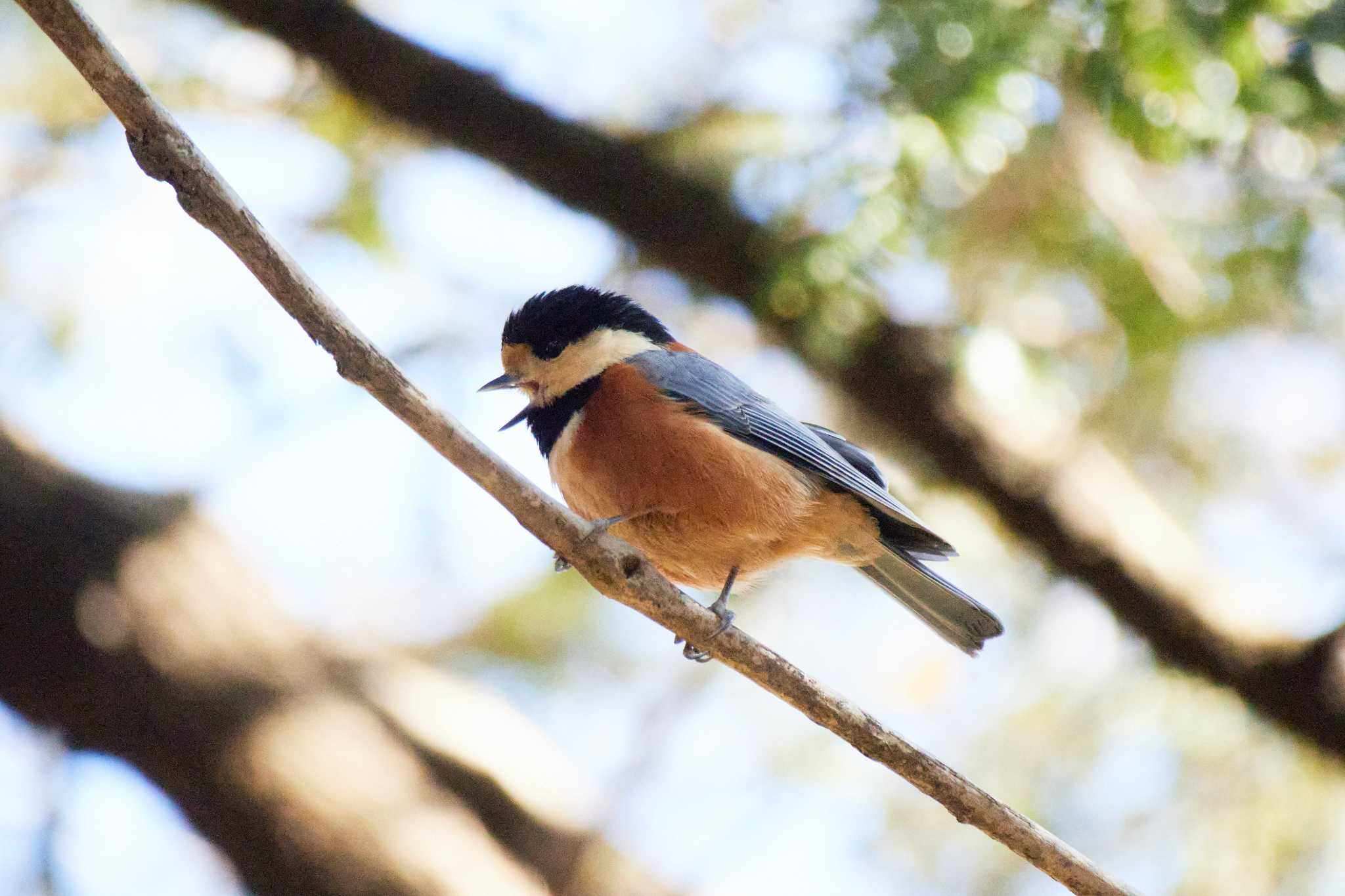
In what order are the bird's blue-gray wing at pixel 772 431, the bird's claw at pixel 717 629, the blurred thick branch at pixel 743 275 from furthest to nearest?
the blurred thick branch at pixel 743 275 < the bird's blue-gray wing at pixel 772 431 < the bird's claw at pixel 717 629

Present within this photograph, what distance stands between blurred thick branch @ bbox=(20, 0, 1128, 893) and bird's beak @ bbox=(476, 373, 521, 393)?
3.78 ft

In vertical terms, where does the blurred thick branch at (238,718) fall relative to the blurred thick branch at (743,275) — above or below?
below

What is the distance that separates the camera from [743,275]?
184 inches

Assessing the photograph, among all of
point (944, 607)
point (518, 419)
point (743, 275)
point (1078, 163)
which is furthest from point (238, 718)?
point (1078, 163)

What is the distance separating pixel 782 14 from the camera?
4844 millimetres

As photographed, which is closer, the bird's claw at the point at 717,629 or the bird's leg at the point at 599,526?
the bird's leg at the point at 599,526

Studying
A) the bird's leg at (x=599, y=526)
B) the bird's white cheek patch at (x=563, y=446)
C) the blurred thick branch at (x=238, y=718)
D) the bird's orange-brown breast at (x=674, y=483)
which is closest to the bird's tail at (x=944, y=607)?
the bird's orange-brown breast at (x=674, y=483)

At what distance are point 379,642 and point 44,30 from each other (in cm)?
276

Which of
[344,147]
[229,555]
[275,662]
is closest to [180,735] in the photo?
[275,662]

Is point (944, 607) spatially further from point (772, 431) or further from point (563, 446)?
point (563, 446)

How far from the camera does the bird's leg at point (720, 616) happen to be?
2.74m

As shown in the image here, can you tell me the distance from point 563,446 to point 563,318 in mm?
527

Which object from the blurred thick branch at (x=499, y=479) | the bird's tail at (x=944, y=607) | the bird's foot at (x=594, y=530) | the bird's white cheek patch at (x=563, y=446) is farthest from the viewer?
the bird's tail at (x=944, y=607)

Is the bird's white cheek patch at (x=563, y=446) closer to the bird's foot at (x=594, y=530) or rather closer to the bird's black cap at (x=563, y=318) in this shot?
the bird's foot at (x=594, y=530)
